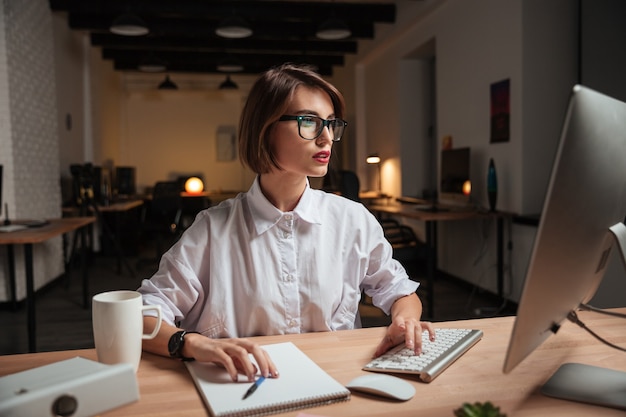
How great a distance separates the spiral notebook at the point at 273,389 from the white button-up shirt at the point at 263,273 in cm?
31

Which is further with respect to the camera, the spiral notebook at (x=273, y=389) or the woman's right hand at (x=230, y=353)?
the woman's right hand at (x=230, y=353)

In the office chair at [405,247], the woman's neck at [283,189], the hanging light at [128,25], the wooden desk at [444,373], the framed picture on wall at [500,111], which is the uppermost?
the hanging light at [128,25]

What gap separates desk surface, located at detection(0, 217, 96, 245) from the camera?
3432 mm

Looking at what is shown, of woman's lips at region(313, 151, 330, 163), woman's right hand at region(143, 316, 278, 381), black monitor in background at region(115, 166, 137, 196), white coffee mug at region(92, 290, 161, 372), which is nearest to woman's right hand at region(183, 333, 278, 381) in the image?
woman's right hand at region(143, 316, 278, 381)

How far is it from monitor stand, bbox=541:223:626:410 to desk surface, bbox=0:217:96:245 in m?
3.30

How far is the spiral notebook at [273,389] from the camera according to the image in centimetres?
83

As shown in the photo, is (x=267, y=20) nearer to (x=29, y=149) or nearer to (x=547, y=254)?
(x=29, y=149)

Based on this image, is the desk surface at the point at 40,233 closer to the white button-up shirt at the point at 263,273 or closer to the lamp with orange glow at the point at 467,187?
the white button-up shirt at the point at 263,273

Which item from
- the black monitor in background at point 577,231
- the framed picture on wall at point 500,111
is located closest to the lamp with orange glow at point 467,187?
the framed picture on wall at point 500,111

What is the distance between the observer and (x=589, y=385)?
3.00 ft

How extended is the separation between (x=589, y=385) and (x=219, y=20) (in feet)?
26.0

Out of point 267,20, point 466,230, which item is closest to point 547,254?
point 466,230

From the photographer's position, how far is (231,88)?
10.4 m

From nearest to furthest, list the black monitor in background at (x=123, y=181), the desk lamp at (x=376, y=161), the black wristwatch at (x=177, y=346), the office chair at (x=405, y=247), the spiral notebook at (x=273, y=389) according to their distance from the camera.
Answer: the spiral notebook at (x=273, y=389), the black wristwatch at (x=177, y=346), the office chair at (x=405, y=247), the desk lamp at (x=376, y=161), the black monitor in background at (x=123, y=181)
